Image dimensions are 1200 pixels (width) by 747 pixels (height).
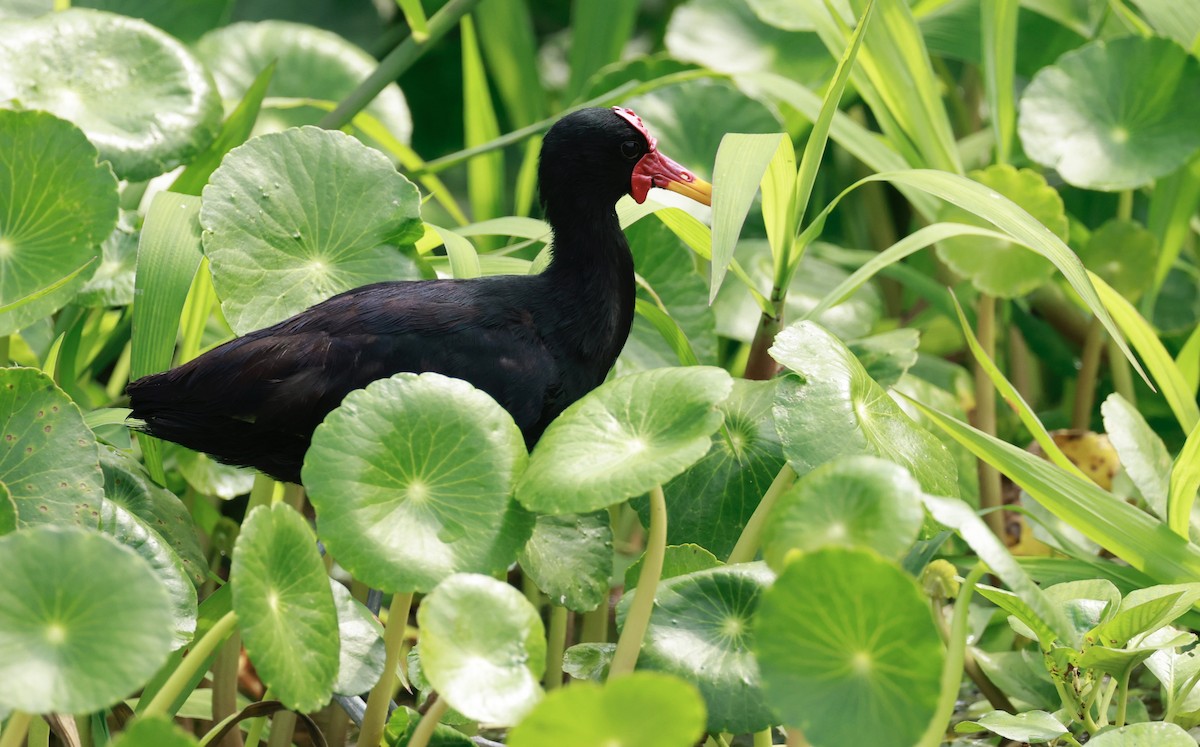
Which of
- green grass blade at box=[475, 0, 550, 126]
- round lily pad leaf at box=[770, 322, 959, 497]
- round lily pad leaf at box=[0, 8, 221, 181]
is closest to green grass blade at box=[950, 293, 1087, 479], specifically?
round lily pad leaf at box=[770, 322, 959, 497]

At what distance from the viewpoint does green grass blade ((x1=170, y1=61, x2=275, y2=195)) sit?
207 centimetres

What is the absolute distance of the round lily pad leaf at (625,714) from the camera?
37.5 inches

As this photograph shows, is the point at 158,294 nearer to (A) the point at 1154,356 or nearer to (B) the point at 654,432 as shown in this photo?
(B) the point at 654,432

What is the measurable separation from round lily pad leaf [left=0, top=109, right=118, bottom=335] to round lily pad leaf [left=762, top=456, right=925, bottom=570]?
3.16 ft

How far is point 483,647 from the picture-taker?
44.6 inches

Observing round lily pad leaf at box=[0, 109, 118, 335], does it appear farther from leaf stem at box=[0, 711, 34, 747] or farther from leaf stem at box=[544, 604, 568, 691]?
leaf stem at box=[544, 604, 568, 691]

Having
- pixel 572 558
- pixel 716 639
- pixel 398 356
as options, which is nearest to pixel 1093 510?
pixel 716 639

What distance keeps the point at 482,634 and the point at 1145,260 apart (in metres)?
1.62

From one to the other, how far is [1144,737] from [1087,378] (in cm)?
119

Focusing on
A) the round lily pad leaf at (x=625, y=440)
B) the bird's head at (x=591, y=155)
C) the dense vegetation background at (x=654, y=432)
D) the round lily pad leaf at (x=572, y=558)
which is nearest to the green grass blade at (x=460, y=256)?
the dense vegetation background at (x=654, y=432)

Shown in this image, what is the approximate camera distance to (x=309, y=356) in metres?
1.53

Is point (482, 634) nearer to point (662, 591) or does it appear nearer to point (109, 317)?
point (662, 591)

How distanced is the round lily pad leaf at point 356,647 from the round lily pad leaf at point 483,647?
0.65ft

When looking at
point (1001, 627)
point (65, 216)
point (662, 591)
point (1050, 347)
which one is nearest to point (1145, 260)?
point (1050, 347)
